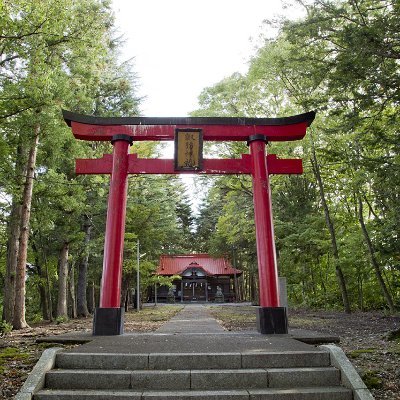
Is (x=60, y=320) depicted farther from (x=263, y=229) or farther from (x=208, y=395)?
(x=208, y=395)

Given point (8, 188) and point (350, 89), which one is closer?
point (350, 89)

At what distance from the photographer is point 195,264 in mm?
35188

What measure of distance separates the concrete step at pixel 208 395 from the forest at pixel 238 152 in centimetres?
529

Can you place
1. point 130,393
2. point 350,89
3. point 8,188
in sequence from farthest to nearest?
point 8,188, point 350,89, point 130,393

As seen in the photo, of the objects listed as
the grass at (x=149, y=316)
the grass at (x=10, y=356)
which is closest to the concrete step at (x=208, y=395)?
the grass at (x=10, y=356)

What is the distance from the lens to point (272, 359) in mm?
4676

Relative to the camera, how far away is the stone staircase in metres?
3.99

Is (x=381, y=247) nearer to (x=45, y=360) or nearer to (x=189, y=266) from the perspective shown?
(x=45, y=360)

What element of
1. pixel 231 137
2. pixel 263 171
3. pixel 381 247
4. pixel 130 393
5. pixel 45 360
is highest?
pixel 231 137

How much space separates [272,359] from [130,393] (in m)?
1.83

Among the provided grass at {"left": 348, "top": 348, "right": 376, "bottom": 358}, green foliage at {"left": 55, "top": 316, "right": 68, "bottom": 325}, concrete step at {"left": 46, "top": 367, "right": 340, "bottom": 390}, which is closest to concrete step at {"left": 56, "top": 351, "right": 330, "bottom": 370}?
concrete step at {"left": 46, "top": 367, "right": 340, "bottom": 390}

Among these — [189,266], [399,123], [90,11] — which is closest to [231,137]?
[399,123]

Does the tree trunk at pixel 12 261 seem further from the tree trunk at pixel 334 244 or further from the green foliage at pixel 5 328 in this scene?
the tree trunk at pixel 334 244

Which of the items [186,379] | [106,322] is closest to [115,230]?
[106,322]
